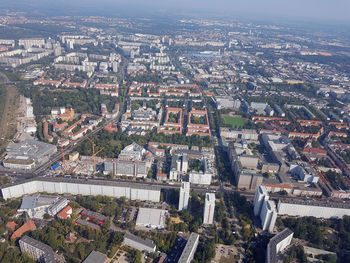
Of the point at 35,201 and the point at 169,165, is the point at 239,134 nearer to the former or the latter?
the point at 169,165

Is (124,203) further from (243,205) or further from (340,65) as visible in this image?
(340,65)

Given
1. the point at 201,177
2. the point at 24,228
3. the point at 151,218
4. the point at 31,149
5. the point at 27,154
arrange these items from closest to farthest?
the point at 24,228, the point at 151,218, the point at 201,177, the point at 27,154, the point at 31,149

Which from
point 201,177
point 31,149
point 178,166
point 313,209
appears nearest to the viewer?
point 313,209

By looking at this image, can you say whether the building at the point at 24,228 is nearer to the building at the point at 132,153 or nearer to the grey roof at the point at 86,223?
the grey roof at the point at 86,223

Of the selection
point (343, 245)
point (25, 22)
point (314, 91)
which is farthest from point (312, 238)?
point (25, 22)

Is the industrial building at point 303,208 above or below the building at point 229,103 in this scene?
below

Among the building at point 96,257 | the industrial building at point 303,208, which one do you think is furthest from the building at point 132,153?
the industrial building at point 303,208

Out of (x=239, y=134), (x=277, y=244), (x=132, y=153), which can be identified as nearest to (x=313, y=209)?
(x=277, y=244)
